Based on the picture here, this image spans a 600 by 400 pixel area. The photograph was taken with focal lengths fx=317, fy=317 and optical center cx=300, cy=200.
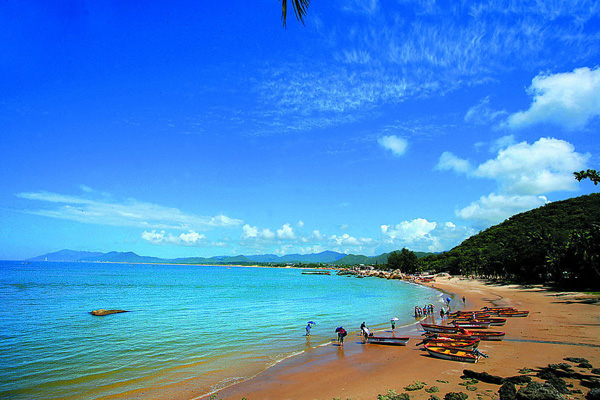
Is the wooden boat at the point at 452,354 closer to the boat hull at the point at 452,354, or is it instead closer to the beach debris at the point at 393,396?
the boat hull at the point at 452,354

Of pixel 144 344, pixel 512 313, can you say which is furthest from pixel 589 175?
pixel 144 344

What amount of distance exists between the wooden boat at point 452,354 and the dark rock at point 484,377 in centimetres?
285

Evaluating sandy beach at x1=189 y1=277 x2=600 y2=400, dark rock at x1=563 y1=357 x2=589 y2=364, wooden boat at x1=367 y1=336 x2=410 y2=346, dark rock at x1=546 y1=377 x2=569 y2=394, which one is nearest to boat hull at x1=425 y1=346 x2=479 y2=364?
sandy beach at x1=189 y1=277 x2=600 y2=400

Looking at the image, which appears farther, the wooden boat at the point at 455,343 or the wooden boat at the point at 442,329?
the wooden boat at the point at 442,329

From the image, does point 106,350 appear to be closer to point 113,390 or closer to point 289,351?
point 113,390

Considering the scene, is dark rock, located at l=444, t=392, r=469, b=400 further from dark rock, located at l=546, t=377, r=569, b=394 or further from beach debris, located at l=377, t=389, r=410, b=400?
dark rock, located at l=546, t=377, r=569, b=394

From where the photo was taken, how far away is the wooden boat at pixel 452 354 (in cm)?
1662

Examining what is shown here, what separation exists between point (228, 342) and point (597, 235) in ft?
146

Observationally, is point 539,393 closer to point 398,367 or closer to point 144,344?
point 398,367

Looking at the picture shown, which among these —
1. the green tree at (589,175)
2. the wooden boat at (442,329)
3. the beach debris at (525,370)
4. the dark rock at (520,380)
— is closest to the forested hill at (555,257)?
the green tree at (589,175)

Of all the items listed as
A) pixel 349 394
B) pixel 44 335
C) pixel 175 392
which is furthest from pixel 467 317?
pixel 44 335

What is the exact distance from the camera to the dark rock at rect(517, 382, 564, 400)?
9938 millimetres

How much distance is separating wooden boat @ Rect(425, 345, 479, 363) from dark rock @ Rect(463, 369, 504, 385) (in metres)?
2.85

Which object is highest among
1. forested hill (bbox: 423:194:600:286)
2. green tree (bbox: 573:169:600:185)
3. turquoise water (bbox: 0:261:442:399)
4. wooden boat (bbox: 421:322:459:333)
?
green tree (bbox: 573:169:600:185)
